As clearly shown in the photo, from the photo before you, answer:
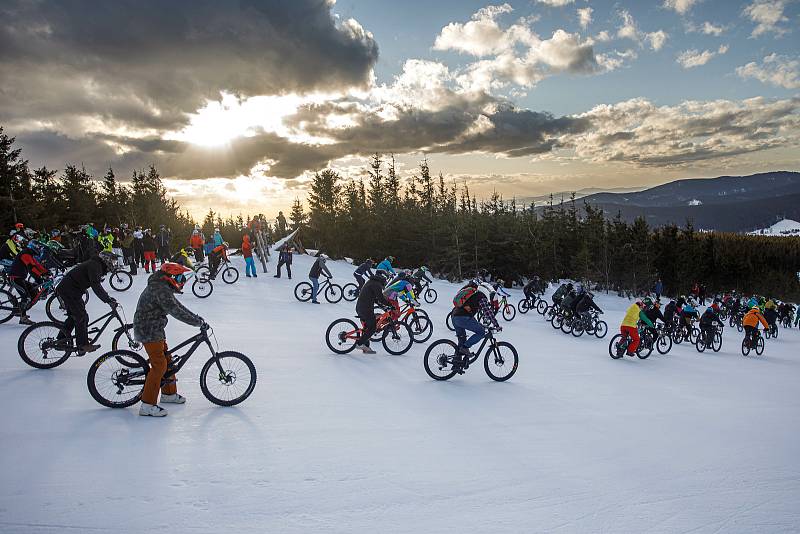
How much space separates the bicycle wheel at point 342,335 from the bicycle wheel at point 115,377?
4888 mm

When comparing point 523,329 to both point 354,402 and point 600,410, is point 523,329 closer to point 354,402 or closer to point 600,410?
point 600,410

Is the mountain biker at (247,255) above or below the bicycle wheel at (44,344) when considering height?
above

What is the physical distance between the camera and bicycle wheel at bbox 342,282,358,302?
2058 centimetres

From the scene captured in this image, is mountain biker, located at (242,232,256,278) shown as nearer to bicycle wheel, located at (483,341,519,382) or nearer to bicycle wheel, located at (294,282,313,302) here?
bicycle wheel, located at (294,282,313,302)

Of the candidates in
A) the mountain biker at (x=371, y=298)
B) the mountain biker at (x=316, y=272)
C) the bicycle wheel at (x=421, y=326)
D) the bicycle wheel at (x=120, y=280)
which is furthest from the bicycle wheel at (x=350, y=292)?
the mountain biker at (x=371, y=298)

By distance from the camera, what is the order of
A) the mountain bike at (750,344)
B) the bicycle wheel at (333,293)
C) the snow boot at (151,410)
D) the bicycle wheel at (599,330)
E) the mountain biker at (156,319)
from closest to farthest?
the mountain biker at (156,319) < the snow boot at (151,410) < the mountain bike at (750,344) < the bicycle wheel at (599,330) < the bicycle wheel at (333,293)

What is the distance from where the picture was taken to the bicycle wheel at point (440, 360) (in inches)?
368

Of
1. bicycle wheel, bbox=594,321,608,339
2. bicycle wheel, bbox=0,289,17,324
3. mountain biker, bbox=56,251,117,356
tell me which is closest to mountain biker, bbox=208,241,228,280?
bicycle wheel, bbox=0,289,17,324

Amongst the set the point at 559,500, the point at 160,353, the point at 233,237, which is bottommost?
the point at 559,500

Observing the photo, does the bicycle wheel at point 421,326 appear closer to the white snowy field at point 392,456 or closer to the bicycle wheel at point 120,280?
the white snowy field at point 392,456

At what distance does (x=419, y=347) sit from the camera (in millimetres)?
12461

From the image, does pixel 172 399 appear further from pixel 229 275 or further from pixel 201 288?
pixel 229 275

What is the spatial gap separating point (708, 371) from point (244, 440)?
14.2m

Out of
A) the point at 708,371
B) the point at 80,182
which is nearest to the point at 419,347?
the point at 708,371
